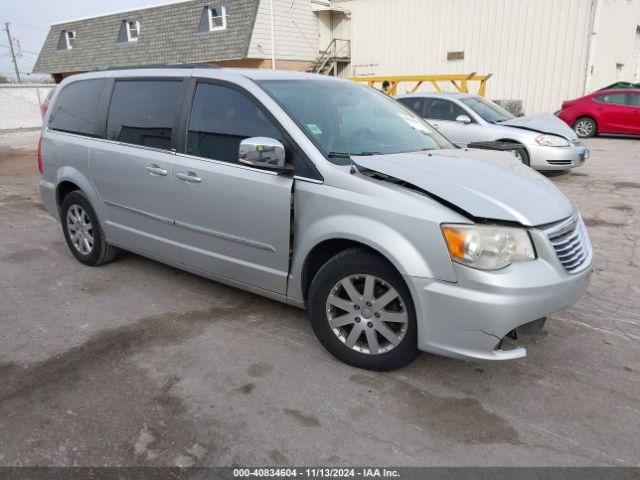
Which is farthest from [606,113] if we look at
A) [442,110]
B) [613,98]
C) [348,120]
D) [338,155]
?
[338,155]

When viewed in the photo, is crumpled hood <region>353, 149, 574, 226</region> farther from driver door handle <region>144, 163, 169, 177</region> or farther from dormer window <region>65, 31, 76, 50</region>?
dormer window <region>65, 31, 76, 50</region>

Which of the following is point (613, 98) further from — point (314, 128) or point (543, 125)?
point (314, 128)

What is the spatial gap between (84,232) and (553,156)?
7559mm

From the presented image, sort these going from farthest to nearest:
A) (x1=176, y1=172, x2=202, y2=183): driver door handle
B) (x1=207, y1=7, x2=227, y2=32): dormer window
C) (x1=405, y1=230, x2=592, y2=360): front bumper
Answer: (x1=207, y1=7, x2=227, y2=32): dormer window < (x1=176, y1=172, x2=202, y2=183): driver door handle < (x1=405, y1=230, x2=592, y2=360): front bumper

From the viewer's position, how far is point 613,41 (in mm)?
20391

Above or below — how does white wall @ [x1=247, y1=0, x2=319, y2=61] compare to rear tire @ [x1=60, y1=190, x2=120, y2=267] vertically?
above

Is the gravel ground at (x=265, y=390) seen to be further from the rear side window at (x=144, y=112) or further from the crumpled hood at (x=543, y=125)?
the crumpled hood at (x=543, y=125)

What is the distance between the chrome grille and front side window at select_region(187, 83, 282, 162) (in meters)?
1.79

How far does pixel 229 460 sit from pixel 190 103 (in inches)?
100

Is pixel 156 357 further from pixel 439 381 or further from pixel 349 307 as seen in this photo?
pixel 439 381

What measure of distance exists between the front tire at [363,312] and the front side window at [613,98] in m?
14.6

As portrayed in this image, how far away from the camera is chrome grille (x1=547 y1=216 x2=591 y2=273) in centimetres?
286

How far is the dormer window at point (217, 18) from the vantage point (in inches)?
918

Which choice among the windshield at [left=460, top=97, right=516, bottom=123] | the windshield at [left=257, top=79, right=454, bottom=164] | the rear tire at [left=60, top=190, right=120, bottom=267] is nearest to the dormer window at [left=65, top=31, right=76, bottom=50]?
the windshield at [left=460, top=97, right=516, bottom=123]
